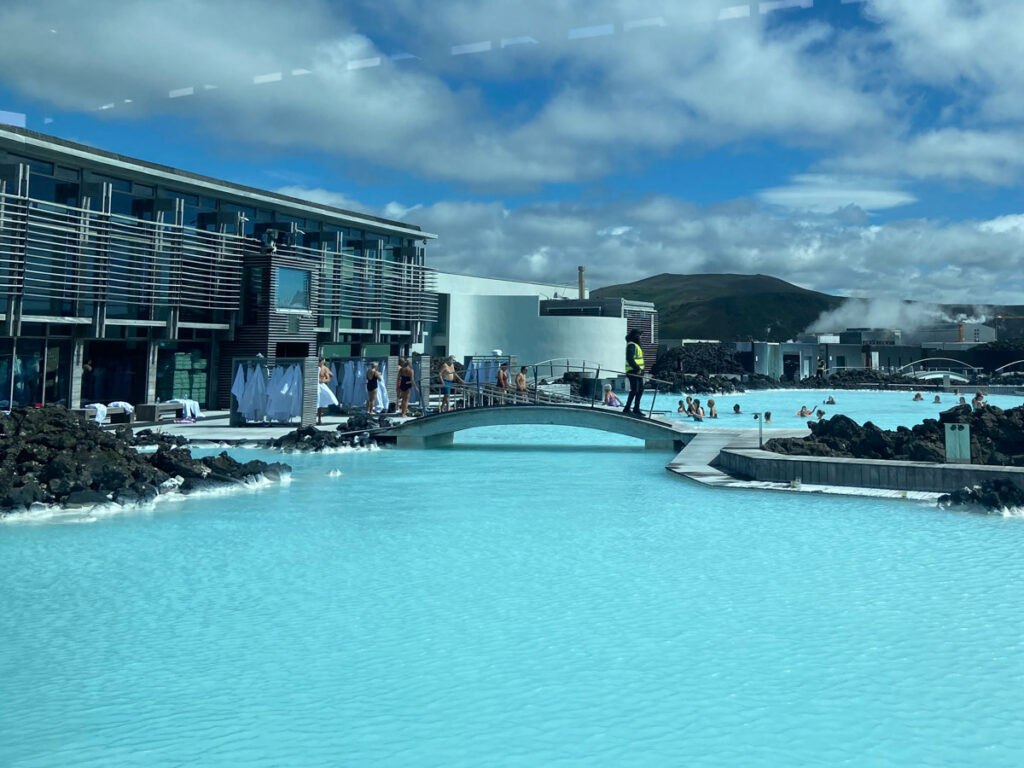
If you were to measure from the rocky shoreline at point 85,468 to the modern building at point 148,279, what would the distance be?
24.5ft

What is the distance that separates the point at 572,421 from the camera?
22.9 meters

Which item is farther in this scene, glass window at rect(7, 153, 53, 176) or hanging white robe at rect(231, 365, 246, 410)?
hanging white robe at rect(231, 365, 246, 410)

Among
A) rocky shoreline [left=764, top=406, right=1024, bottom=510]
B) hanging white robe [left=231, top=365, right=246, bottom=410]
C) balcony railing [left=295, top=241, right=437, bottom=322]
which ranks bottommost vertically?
rocky shoreline [left=764, top=406, right=1024, bottom=510]

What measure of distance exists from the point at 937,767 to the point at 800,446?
12624 millimetres

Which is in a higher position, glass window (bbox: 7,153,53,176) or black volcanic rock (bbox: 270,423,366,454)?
glass window (bbox: 7,153,53,176)

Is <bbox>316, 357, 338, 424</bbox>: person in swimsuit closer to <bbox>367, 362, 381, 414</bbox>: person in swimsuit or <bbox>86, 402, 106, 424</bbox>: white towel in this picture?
<bbox>367, 362, 381, 414</bbox>: person in swimsuit

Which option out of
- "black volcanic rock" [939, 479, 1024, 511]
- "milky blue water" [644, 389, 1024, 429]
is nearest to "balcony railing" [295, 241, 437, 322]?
"milky blue water" [644, 389, 1024, 429]

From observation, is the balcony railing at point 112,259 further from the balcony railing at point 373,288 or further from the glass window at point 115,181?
the balcony railing at point 373,288

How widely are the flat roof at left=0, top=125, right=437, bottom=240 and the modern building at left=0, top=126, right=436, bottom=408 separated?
5cm

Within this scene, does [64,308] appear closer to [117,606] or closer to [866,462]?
[117,606]

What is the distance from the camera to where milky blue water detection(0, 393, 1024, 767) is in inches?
221

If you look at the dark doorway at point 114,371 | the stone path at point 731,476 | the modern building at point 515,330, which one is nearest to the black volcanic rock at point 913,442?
the stone path at point 731,476

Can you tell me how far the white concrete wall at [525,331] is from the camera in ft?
176

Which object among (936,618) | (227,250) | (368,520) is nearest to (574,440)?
(227,250)
